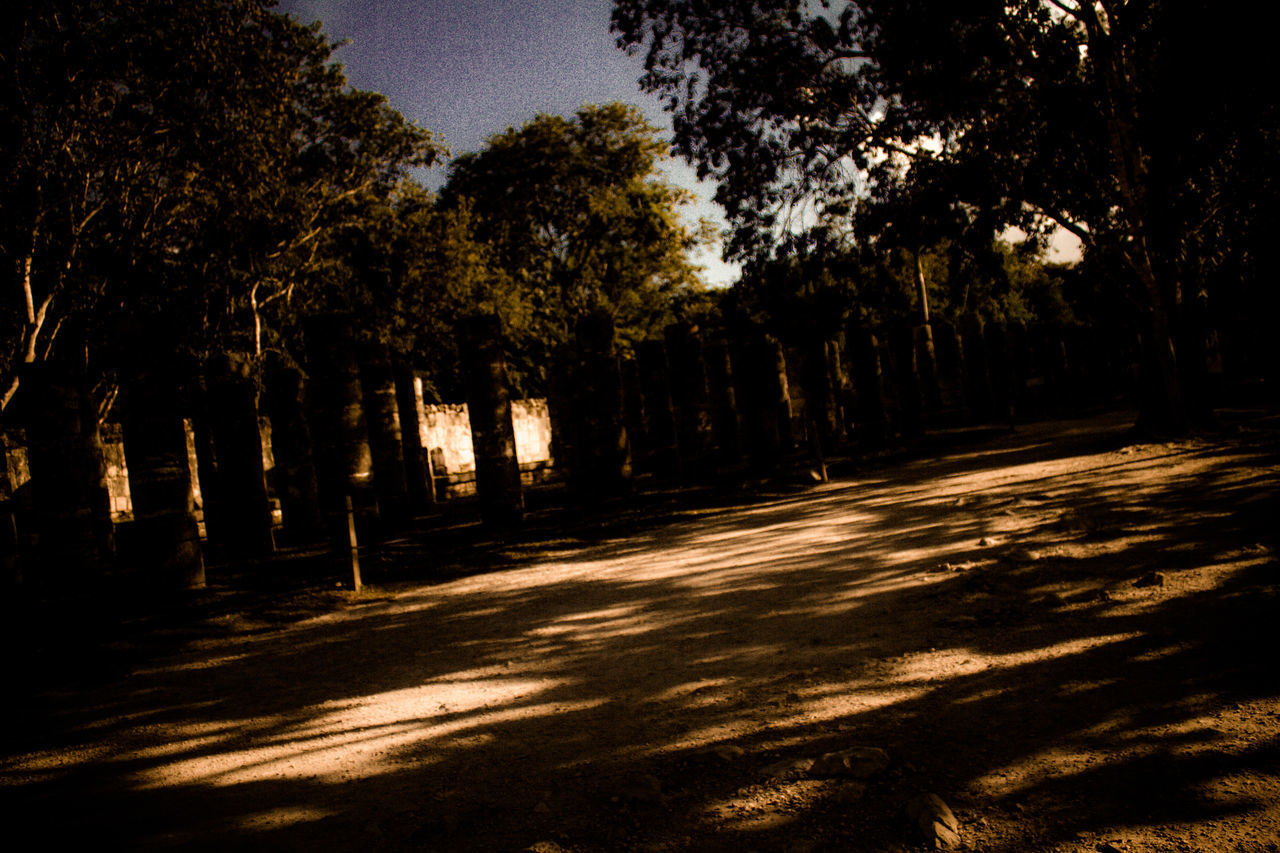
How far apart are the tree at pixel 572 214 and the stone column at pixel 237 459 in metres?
23.2

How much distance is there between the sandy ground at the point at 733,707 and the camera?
232 centimetres

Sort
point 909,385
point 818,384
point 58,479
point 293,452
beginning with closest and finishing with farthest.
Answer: point 58,479 < point 293,452 < point 818,384 < point 909,385

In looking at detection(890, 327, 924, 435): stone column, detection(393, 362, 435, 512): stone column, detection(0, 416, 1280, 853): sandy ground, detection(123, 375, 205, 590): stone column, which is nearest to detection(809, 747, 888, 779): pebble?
detection(0, 416, 1280, 853): sandy ground

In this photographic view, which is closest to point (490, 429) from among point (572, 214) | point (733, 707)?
point (733, 707)

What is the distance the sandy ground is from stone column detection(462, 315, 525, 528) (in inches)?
94.8

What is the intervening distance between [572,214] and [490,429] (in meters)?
24.9

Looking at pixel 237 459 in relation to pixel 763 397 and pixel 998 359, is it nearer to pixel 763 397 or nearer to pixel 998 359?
pixel 763 397

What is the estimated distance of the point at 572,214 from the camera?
31750 millimetres

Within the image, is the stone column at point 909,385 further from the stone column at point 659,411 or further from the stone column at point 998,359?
the stone column at point 659,411

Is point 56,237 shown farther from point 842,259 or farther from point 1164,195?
point 1164,195

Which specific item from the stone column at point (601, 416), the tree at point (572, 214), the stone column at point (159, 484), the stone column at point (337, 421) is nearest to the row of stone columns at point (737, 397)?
the stone column at point (601, 416)

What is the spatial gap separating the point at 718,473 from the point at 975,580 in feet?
23.8

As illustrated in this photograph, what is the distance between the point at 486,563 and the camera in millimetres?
7219

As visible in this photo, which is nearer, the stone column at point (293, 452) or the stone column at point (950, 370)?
the stone column at point (293, 452)
